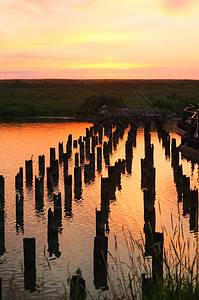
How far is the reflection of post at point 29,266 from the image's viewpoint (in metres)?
12.6

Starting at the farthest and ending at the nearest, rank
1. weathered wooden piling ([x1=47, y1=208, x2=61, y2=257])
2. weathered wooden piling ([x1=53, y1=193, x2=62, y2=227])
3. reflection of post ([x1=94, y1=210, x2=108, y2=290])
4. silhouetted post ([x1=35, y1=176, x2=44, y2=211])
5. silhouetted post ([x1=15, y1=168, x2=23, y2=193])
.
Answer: silhouetted post ([x1=15, y1=168, x2=23, y2=193]) < silhouetted post ([x1=35, y1=176, x2=44, y2=211]) < weathered wooden piling ([x1=53, y1=193, x2=62, y2=227]) < weathered wooden piling ([x1=47, y1=208, x2=61, y2=257]) < reflection of post ([x1=94, y1=210, x2=108, y2=290])

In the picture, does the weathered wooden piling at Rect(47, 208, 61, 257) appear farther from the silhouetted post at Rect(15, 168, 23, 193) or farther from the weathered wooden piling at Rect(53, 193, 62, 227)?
the silhouetted post at Rect(15, 168, 23, 193)

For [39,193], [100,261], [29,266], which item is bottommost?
[39,193]

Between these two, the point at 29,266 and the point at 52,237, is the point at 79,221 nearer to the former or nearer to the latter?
the point at 52,237

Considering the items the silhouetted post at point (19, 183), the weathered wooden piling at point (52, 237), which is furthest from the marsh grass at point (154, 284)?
the silhouetted post at point (19, 183)

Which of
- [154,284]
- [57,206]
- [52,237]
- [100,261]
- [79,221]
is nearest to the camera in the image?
[154,284]

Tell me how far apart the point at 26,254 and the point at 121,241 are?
501cm

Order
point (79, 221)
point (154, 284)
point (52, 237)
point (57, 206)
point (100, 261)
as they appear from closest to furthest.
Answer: point (154, 284) → point (100, 261) → point (52, 237) → point (57, 206) → point (79, 221)

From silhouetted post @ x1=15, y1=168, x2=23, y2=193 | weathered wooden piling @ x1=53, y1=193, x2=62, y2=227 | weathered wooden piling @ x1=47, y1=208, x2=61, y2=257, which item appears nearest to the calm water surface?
weathered wooden piling @ x1=47, y1=208, x2=61, y2=257

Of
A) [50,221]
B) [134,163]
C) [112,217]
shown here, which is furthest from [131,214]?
[134,163]

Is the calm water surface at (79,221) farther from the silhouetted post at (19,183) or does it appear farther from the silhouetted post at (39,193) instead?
the silhouetted post at (19,183)

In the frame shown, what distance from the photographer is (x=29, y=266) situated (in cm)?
1304

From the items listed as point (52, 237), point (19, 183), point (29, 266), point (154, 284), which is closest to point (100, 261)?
point (29, 266)

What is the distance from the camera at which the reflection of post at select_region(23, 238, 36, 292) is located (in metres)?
12.6
